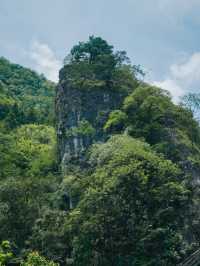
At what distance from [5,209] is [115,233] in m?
8.40

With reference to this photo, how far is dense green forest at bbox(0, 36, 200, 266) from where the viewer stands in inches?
→ 969

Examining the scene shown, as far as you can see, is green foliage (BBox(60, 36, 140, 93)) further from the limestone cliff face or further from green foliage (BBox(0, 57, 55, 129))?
→ green foliage (BBox(0, 57, 55, 129))

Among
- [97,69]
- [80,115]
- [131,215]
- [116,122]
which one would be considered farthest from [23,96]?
[131,215]

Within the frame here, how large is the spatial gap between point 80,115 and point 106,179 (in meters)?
13.8

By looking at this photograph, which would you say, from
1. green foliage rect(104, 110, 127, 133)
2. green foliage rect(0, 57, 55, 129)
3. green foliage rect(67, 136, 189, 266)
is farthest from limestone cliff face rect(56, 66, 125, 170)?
green foliage rect(0, 57, 55, 129)

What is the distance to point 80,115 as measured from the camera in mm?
39188

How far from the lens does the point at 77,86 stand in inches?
1602

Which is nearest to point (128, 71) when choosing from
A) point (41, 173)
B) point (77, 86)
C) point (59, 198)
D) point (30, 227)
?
point (77, 86)

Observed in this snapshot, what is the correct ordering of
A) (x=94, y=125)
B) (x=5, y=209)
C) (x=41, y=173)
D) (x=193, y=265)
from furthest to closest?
(x=41, y=173)
(x=94, y=125)
(x=5, y=209)
(x=193, y=265)

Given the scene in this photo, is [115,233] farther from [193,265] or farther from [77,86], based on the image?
[77,86]

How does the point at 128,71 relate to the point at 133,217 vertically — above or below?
above

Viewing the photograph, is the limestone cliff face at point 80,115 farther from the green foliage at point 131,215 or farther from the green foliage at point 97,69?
the green foliage at point 131,215

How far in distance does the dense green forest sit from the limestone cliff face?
86mm

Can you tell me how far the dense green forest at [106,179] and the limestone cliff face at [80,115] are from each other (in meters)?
0.09
